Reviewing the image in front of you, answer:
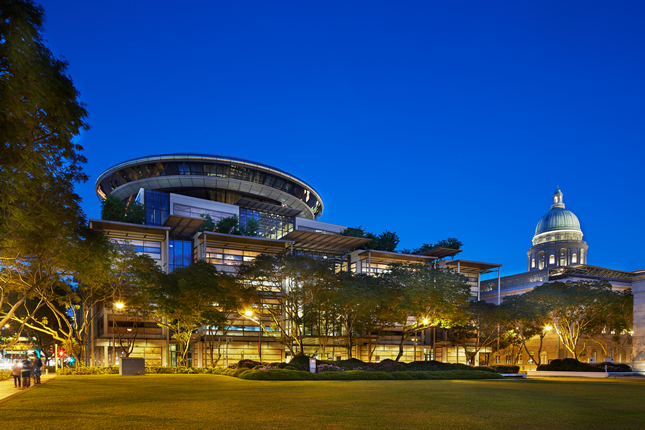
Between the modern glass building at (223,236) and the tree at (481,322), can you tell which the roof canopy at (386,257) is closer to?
the modern glass building at (223,236)

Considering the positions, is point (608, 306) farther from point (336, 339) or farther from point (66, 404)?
point (66, 404)

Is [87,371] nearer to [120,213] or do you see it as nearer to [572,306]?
[120,213]

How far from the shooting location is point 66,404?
1493cm

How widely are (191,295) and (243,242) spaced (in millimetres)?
26386

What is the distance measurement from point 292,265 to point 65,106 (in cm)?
2814

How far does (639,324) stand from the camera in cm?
4447

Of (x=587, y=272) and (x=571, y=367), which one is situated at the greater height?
(x=587, y=272)

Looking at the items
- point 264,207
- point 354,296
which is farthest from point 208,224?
point 354,296

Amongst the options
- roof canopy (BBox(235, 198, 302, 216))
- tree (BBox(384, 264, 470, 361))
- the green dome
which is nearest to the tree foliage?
roof canopy (BBox(235, 198, 302, 216))

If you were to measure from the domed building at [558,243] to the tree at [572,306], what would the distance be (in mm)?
94662

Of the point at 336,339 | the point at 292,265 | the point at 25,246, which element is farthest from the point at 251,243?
the point at 25,246

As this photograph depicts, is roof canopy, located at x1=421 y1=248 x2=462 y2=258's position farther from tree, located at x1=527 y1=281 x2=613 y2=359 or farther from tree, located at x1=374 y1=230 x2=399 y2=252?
tree, located at x1=527 y1=281 x2=613 y2=359

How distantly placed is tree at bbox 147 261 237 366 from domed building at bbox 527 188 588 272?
128 metres

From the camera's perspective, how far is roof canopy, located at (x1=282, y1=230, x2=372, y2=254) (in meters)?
67.9
